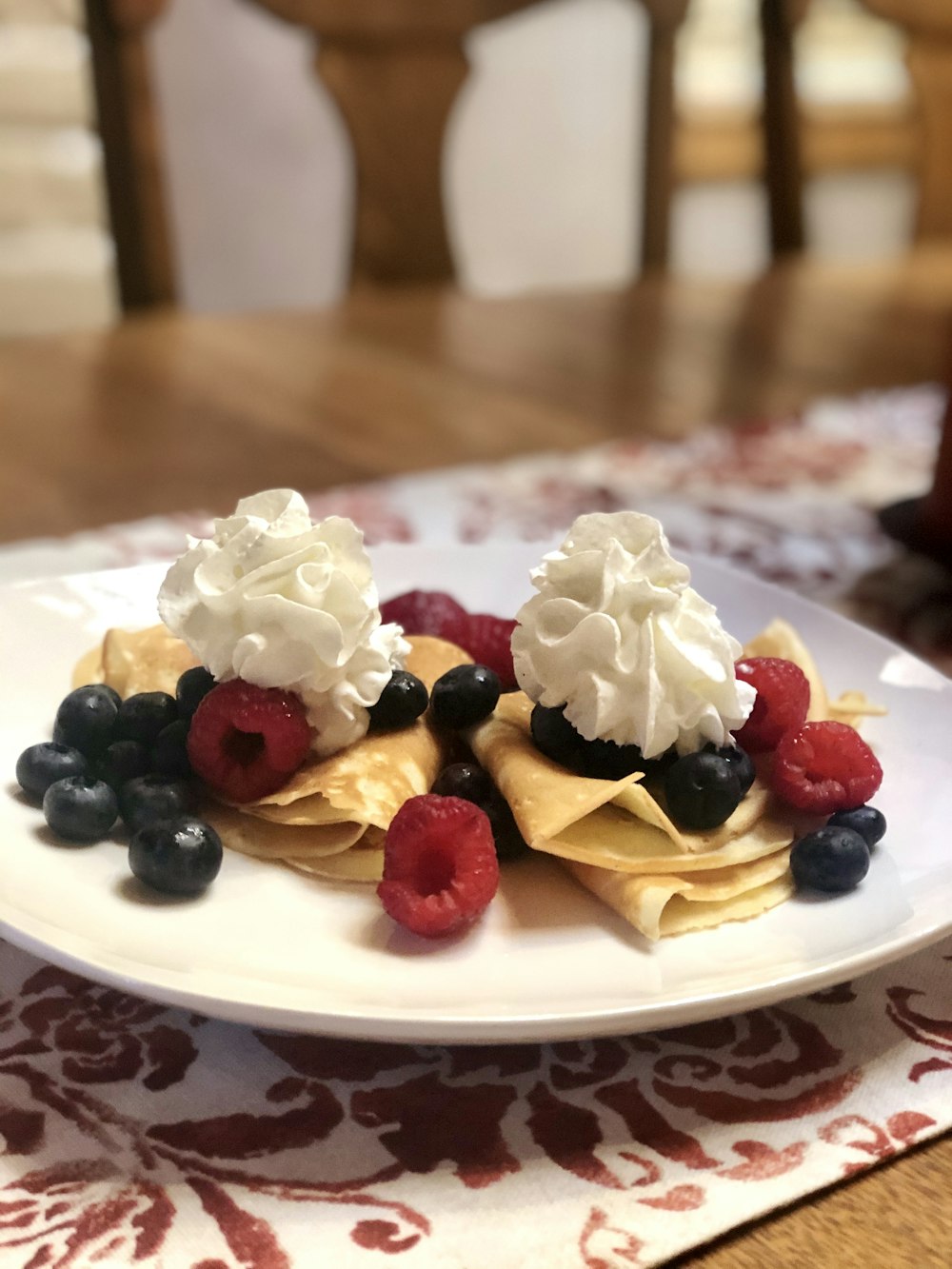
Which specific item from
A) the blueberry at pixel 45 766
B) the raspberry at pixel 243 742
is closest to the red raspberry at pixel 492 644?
the raspberry at pixel 243 742

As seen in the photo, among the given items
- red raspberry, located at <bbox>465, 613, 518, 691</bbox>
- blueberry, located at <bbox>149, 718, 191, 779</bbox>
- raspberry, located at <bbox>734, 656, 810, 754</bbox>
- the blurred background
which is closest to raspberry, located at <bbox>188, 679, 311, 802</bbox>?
blueberry, located at <bbox>149, 718, 191, 779</bbox>

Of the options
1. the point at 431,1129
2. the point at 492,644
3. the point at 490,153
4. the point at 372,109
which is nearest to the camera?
the point at 431,1129

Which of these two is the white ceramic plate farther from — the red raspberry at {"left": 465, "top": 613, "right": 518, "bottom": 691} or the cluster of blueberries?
the red raspberry at {"left": 465, "top": 613, "right": 518, "bottom": 691}

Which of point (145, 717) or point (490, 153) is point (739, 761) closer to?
point (145, 717)

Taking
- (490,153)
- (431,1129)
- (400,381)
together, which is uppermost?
(431,1129)

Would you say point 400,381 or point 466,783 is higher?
point 466,783

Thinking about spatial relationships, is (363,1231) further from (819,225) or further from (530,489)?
(819,225)

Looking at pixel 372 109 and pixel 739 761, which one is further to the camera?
pixel 372 109

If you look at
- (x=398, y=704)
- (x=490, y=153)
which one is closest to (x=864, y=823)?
(x=398, y=704)
